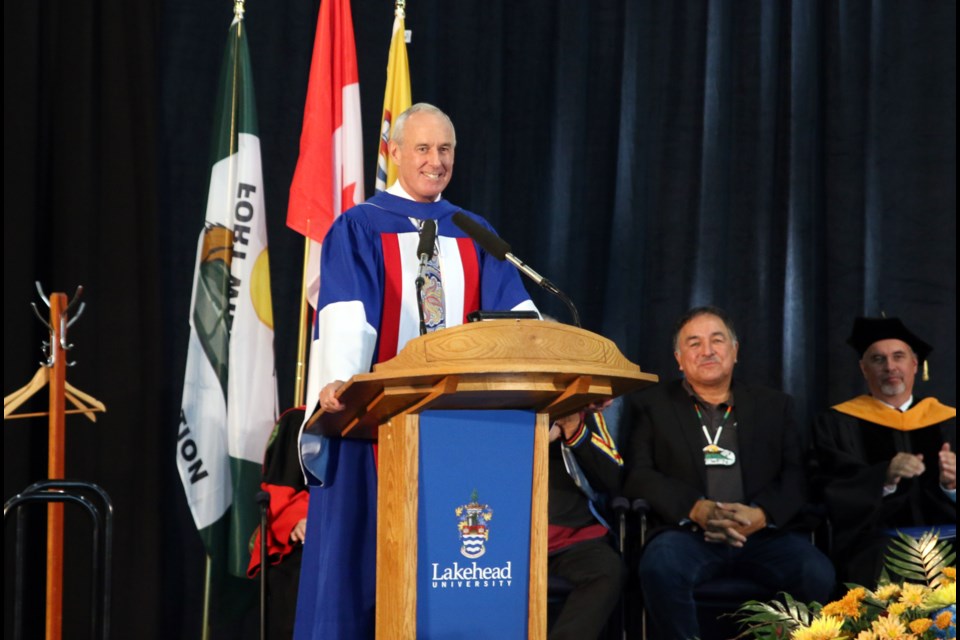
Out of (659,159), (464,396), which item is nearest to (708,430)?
(659,159)

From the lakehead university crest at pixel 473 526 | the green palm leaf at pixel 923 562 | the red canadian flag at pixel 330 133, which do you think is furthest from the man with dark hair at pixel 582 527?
the green palm leaf at pixel 923 562

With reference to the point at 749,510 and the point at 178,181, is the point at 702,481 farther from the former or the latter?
the point at 178,181

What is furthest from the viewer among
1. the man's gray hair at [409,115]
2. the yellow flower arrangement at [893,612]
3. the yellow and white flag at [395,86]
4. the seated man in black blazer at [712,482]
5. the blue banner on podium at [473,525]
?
the yellow and white flag at [395,86]

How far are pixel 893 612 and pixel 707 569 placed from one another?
2838 mm

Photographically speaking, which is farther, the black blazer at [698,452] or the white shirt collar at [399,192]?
the black blazer at [698,452]

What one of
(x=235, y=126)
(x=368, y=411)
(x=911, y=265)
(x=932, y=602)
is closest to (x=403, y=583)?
(x=368, y=411)

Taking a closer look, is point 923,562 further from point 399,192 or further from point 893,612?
point 399,192

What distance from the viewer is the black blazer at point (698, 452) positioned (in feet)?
15.1

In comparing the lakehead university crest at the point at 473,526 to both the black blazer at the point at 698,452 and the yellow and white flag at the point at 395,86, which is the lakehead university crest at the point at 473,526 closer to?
the black blazer at the point at 698,452

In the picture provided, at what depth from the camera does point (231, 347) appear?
4879 millimetres

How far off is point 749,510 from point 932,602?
290 cm

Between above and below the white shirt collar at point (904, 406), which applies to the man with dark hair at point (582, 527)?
below

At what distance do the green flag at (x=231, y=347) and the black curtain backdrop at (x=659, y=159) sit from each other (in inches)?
12.3

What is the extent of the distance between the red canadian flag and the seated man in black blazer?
1551 millimetres
